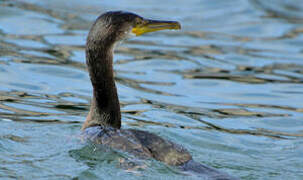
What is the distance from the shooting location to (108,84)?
7.02 metres

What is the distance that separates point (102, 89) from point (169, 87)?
310cm

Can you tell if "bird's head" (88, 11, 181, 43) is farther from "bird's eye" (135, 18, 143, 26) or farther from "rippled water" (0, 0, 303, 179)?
"rippled water" (0, 0, 303, 179)

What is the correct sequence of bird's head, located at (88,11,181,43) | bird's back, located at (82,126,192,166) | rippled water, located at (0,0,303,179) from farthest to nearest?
bird's head, located at (88,11,181,43) → rippled water, located at (0,0,303,179) → bird's back, located at (82,126,192,166)

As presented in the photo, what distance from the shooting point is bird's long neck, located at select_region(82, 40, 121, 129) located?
22.7 feet

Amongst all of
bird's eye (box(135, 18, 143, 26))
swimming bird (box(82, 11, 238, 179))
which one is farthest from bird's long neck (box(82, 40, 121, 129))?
bird's eye (box(135, 18, 143, 26))

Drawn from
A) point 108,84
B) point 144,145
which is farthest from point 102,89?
point 144,145

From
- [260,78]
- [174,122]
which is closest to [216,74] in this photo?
[260,78]

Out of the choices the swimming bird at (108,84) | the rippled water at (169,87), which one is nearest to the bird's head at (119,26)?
the swimming bird at (108,84)

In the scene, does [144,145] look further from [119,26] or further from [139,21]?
[139,21]

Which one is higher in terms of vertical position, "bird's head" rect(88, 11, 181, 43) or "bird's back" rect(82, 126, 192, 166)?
"bird's head" rect(88, 11, 181, 43)

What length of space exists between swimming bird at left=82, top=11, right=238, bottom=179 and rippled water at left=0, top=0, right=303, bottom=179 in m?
0.18

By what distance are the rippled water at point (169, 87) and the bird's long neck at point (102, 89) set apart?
0.31 m

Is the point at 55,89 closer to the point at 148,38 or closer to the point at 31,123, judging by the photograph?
the point at 31,123

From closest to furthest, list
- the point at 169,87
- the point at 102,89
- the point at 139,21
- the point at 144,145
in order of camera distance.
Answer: the point at 144,145, the point at 102,89, the point at 139,21, the point at 169,87
